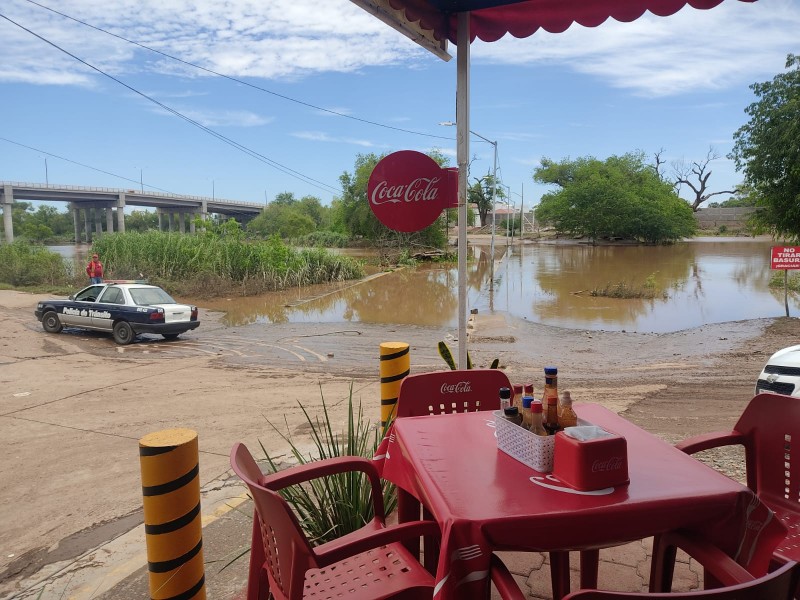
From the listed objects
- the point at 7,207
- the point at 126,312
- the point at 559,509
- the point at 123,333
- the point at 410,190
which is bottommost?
the point at 123,333

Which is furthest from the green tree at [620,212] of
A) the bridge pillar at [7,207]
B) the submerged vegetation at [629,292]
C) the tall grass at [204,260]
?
the bridge pillar at [7,207]

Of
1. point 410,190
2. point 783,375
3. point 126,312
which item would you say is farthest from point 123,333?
point 783,375

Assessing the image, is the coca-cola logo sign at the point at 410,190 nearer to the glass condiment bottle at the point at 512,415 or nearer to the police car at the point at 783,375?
the glass condiment bottle at the point at 512,415

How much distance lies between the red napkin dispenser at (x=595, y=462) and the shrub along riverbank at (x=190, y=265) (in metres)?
23.0

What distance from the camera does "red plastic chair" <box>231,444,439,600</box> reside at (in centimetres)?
196

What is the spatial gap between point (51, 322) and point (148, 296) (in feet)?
10.3

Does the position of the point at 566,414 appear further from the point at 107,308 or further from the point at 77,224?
the point at 77,224

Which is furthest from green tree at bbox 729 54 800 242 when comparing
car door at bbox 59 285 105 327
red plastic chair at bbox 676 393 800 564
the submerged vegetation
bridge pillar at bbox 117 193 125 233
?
bridge pillar at bbox 117 193 125 233

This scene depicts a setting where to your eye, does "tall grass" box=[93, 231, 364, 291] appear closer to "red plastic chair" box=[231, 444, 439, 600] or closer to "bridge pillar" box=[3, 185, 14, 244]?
"red plastic chair" box=[231, 444, 439, 600]

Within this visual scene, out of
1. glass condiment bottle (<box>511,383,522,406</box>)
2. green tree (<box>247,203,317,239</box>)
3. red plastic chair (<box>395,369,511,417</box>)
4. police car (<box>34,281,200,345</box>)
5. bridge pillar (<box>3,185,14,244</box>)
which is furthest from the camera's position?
green tree (<box>247,203,317,239</box>)

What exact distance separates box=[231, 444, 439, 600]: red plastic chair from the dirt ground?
82.9 inches

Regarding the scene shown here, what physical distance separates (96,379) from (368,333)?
7.17 m

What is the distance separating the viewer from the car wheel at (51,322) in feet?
48.6

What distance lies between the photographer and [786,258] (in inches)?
567
